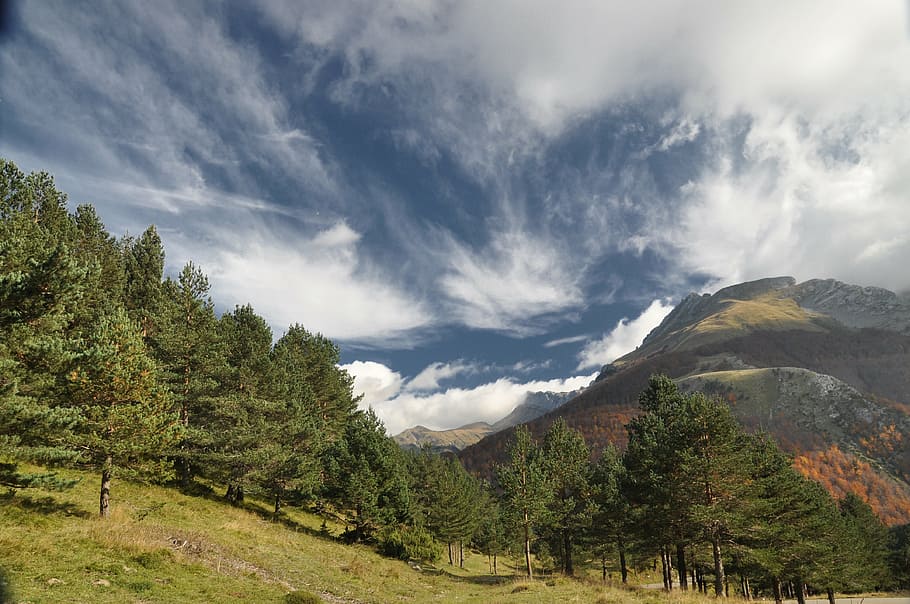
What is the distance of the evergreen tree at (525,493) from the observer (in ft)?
123

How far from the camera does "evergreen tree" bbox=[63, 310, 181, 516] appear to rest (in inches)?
760

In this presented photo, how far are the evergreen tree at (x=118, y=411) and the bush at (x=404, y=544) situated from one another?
22.4 metres

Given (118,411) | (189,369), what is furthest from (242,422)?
(118,411)

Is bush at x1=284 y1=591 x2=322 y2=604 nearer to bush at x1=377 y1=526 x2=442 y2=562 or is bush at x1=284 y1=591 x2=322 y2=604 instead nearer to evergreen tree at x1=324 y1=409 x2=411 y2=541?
evergreen tree at x1=324 y1=409 x2=411 y2=541

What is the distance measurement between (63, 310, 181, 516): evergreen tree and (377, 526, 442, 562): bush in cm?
2236

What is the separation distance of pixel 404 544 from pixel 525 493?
1181 centimetres

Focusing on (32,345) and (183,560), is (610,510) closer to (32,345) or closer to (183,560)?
(183,560)

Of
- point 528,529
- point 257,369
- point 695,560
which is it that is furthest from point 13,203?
point 695,560

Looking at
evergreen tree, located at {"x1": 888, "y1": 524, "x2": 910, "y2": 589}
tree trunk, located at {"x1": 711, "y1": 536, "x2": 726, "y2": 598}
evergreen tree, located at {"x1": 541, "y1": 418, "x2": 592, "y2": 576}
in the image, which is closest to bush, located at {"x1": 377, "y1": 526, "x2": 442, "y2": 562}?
evergreen tree, located at {"x1": 541, "y1": 418, "x2": 592, "y2": 576}

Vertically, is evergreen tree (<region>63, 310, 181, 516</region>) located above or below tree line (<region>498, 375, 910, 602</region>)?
above

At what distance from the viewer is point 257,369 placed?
36938 mm

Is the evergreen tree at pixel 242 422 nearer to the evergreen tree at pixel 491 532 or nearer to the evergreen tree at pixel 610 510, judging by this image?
the evergreen tree at pixel 491 532

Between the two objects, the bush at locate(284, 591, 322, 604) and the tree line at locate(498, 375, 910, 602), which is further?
the tree line at locate(498, 375, 910, 602)

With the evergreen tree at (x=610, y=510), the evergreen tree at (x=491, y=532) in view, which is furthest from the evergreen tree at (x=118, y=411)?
the evergreen tree at (x=491, y=532)
